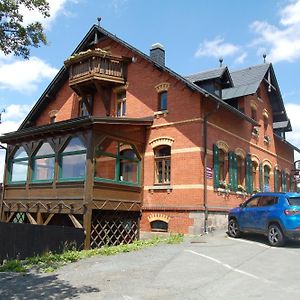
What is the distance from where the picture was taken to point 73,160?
16.8m

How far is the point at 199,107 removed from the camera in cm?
1745

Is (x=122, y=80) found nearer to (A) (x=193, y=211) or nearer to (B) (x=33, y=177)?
(B) (x=33, y=177)

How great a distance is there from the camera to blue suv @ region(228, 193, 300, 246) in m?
12.9

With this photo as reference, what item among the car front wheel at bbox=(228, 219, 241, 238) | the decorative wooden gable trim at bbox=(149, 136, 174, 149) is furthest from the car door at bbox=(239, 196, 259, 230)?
the decorative wooden gable trim at bbox=(149, 136, 174, 149)

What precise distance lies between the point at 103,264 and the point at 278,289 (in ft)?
15.9

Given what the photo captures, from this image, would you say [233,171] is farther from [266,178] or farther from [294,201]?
[294,201]

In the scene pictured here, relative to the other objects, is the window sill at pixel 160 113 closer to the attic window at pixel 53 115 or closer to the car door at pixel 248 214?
the car door at pixel 248 214

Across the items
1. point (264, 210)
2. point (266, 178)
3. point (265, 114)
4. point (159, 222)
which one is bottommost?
point (159, 222)

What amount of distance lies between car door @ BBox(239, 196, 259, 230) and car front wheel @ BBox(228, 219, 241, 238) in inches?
12.7

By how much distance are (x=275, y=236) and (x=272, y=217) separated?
0.63m

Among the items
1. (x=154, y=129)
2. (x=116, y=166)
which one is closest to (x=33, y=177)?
(x=116, y=166)

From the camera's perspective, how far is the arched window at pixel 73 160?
16250mm

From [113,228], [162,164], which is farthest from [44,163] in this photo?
[162,164]

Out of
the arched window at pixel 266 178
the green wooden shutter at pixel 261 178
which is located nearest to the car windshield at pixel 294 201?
the green wooden shutter at pixel 261 178
